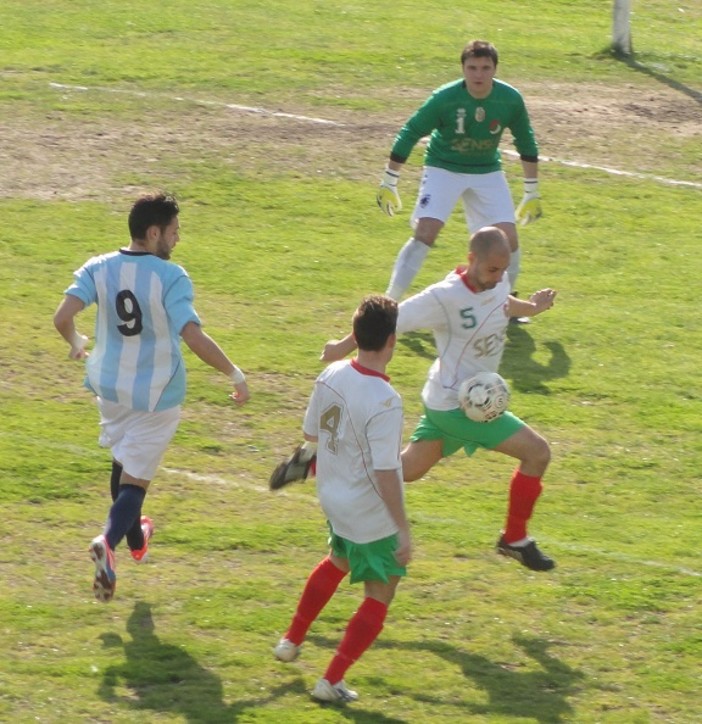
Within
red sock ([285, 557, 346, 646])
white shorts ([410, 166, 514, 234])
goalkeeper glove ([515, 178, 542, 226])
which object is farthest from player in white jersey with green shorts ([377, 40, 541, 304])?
red sock ([285, 557, 346, 646])

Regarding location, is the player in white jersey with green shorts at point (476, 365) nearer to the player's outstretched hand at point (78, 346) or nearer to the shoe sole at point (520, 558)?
the shoe sole at point (520, 558)

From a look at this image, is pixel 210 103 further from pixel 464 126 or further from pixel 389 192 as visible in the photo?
pixel 464 126

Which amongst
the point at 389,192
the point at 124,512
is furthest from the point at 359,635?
the point at 389,192

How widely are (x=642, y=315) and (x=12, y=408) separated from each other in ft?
17.6

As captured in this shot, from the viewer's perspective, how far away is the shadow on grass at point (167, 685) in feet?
21.7

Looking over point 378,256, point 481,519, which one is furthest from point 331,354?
point 378,256

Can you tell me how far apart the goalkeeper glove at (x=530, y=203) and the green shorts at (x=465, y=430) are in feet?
15.6

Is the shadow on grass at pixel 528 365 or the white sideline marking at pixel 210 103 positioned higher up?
the white sideline marking at pixel 210 103

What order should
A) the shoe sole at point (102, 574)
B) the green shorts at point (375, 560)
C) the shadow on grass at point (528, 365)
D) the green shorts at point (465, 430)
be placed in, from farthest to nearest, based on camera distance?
the shadow on grass at point (528, 365), the green shorts at point (465, 430), the shoe sole at point (102, 574), the green shorts at point (375, 560)

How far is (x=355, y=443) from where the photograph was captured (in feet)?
21.5

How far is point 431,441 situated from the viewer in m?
7.95

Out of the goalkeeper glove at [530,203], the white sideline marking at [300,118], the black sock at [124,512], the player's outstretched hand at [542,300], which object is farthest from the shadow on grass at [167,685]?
the white sideline marking at [300,118]

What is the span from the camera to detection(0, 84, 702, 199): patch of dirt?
15242 mm

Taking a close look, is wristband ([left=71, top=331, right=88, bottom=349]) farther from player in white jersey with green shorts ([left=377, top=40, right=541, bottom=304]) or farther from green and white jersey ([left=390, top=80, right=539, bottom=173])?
green and white jersey ([left=390, top=80, right=539, bottom=173])
